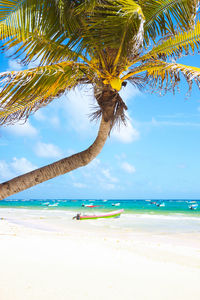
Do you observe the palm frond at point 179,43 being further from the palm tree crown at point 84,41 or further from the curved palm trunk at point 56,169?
the curved palm trunk at point 56,169

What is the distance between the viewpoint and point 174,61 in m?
4.26

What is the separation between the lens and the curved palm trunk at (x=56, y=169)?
3.16 meters

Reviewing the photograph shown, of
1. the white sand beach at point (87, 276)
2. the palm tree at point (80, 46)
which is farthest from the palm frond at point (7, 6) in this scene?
the white sand beach at point (87, 276)

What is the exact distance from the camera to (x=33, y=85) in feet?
11.0

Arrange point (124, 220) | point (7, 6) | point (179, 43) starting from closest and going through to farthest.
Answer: point (7, 6) → point (179, 43) → point (124, 220)

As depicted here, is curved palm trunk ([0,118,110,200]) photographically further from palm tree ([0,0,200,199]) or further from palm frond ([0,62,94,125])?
palm frond ([0,62,94,125])

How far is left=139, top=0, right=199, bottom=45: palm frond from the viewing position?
3506 millimetres

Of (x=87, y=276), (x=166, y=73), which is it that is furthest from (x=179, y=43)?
(x=87, y=276)

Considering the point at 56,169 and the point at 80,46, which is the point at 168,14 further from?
the point at 56,169

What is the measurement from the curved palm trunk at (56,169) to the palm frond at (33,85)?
73 centimetres

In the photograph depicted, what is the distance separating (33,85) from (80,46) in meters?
0.78

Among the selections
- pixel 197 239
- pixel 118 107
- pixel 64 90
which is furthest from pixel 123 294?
pixel 197 239

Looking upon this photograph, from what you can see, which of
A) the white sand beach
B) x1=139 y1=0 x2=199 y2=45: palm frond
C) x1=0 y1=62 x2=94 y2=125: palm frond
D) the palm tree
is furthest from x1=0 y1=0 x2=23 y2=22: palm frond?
the white sand beach

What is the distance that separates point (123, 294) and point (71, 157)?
2.84m
